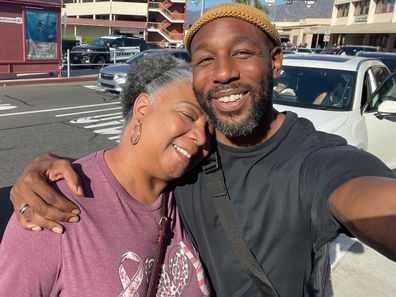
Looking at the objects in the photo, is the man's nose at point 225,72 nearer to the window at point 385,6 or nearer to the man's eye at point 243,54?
the man's eye at point 243,54

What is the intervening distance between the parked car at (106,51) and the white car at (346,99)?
17410mm

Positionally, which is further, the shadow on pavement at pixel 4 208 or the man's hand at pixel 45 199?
the shadow on pavement at pixel 4 208

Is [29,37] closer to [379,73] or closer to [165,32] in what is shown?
[379,73]

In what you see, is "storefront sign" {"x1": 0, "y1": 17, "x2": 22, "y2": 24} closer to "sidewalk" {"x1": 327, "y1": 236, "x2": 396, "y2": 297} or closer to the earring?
"sidewalk" {"x1": 327, "y1": 236, "x2": 396, "y2": 297}

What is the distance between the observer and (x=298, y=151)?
155 cm

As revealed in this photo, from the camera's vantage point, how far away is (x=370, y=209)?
126 centimetres

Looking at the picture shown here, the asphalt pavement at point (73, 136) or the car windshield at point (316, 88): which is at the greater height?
the car windshield at point (316, 88)

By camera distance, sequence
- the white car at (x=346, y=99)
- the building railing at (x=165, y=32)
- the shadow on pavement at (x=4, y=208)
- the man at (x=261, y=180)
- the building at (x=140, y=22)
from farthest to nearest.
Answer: the building railing at (x=165, y=32)
the building at (x=140, y=22)
the white car at (x=346, y=99)
the shadow on pavement at (x=4, y=208)
the man at (x=261, y=180)

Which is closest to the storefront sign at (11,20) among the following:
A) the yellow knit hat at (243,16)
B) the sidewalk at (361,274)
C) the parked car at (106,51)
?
the parked car at (106,51)

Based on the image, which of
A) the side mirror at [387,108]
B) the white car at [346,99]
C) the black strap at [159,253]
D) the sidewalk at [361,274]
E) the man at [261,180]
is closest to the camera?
the man at [261,180]

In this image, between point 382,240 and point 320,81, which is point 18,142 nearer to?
point 320,81

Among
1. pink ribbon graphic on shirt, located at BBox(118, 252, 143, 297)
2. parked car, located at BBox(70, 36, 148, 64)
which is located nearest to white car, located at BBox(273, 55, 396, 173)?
pink ribbon graphic on shirt, located at BBox(118, 252, 143, 297)

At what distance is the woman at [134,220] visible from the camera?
4.24ft

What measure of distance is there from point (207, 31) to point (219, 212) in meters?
0.72
